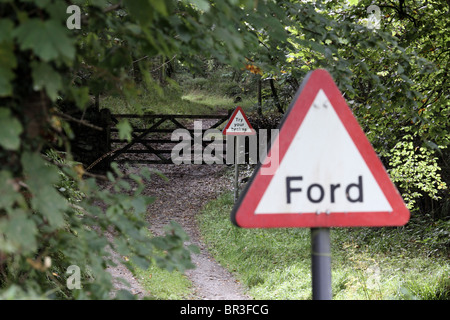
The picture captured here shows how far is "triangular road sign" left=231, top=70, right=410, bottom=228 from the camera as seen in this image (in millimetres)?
1725

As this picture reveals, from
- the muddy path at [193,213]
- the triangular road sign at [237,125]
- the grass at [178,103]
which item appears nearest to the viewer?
the muddy path at [193,213]

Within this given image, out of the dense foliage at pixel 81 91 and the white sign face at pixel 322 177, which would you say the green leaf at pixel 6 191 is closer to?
the dense foliage at pixel 81 91

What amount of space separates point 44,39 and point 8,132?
11.8 inches

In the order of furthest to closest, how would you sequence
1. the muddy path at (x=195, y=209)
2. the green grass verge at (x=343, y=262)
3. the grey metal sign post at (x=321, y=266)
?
the muddy path at (x=195, y=209) < the green grass verge at (x=343, y=262) < the grey metal sign post at (x=321, y=266)

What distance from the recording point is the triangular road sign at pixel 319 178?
1.72 m

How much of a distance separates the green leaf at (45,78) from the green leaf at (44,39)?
0.51ft

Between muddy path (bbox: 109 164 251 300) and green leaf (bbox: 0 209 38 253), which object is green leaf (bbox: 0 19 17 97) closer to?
green leaf (bbox: 0 209 38 253)

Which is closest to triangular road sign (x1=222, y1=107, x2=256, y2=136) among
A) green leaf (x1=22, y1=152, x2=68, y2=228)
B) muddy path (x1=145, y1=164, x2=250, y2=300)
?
muddy path (x1=145, y1=164, x2=250, y2=300)

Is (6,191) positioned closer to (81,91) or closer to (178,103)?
(81,91)

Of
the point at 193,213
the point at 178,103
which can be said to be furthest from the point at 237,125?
the point at 178,103

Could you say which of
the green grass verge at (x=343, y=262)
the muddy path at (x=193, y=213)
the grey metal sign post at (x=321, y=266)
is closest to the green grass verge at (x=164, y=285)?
the muddy path at (x=193, y=213)

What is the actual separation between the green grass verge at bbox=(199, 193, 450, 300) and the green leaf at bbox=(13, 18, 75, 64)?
3252 mm

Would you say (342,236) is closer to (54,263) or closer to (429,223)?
(429,223)

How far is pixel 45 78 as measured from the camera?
1492mm
